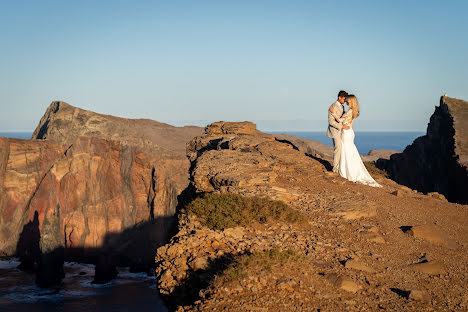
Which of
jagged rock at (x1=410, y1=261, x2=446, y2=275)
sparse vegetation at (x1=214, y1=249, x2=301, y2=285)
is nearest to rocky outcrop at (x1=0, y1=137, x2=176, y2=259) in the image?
jagged rock at (x1=410, y1=261, x2=446, y2=275)

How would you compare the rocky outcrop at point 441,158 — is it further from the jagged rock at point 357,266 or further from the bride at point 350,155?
the jagged rock at point 357,266

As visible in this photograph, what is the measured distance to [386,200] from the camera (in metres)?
12.3

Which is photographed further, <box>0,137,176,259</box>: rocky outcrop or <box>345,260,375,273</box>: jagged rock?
<box>0,137,176,259</box>: rocky outcrop

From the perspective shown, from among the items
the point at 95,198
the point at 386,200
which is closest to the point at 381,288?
the point at 386,200

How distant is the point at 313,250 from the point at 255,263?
70.0 inches

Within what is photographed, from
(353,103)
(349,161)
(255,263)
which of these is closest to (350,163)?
(349,161)

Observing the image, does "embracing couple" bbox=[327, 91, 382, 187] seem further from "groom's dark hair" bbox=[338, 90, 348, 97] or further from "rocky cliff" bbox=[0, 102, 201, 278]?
"rocky cliff" bbox=[0, 102, 201, 278]

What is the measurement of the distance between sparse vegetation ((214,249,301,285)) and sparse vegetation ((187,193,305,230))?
180 cm

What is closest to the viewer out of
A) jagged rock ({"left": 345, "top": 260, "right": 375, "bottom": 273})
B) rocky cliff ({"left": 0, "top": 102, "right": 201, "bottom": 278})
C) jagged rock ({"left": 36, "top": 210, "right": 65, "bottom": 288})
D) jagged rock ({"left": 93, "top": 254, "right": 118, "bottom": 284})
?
jagged rock ({"left": 345, "top": 260, "right": 375, "bottom": 273})

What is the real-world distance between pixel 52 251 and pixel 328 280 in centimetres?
5002

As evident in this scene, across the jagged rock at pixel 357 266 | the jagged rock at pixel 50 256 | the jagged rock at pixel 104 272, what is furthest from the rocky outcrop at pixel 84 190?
the jagged rock at pixel 357 266

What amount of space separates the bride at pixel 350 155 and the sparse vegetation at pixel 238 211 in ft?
19.1

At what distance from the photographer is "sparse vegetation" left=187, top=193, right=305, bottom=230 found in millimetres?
8867

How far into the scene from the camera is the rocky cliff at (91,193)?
6056 centimetres
